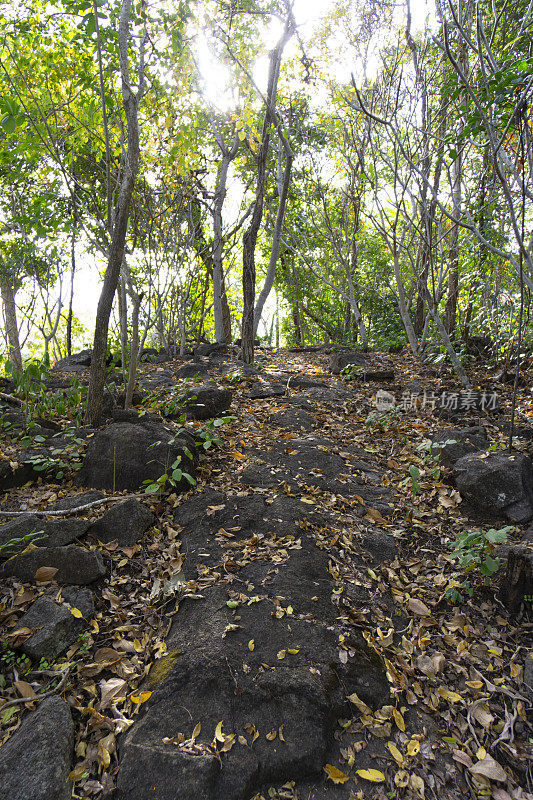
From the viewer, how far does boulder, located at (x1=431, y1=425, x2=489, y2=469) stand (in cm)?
441

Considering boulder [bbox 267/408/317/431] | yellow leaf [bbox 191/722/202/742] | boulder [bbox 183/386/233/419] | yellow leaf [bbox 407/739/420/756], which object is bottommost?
yellow leaf [bbox 407/739/420/756]

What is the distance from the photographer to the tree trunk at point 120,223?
4559 mm

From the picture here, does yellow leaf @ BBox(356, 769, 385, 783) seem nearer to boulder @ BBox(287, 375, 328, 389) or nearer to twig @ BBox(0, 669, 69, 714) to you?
twig @ BBox(0, 669, 69, 714)

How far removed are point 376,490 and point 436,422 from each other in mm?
1950

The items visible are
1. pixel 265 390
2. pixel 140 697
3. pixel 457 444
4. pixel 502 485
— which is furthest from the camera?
pixel 265 390

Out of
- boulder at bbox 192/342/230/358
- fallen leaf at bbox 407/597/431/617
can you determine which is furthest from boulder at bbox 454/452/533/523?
boulder at bbox 192/342/230/358

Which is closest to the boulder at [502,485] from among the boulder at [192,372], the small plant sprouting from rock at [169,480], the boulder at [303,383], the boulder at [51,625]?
the small plant sprouting from rock at [169,480]

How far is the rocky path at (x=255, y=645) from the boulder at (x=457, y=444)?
13.8 inches

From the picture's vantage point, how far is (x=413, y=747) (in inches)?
84.1

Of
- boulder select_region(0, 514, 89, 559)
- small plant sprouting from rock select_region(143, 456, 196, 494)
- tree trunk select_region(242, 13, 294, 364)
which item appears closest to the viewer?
boulder select_region(0, 514, 89, 559)

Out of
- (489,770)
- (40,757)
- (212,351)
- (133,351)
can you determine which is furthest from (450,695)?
(212,351)

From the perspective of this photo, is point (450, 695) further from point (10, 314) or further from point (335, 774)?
point (10, 314)

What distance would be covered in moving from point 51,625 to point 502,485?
12.2 feet

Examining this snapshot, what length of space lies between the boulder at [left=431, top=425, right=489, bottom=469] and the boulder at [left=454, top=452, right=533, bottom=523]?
0.37 m
